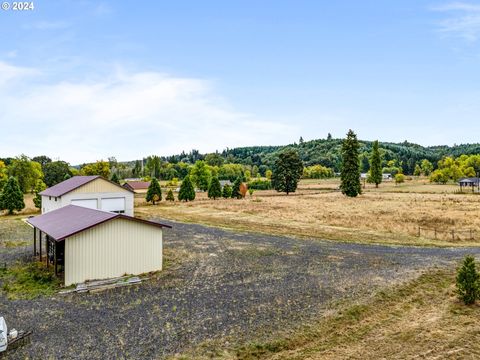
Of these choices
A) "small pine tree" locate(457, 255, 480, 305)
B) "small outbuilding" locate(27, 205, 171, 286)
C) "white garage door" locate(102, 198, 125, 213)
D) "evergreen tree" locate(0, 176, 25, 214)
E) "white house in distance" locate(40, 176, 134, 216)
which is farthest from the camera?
"evergreen tree" locate(0, 176, 25, 214)

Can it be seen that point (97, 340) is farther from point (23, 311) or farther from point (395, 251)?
point (395, 251)

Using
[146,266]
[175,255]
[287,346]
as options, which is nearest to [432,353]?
[287,346]

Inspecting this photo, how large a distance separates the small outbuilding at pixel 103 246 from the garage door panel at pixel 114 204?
16937 millimetres

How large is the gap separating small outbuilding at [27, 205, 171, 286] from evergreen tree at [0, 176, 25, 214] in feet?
109

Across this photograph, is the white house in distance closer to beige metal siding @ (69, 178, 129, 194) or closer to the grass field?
beige metal siding @ (69, 178, 129, 194)

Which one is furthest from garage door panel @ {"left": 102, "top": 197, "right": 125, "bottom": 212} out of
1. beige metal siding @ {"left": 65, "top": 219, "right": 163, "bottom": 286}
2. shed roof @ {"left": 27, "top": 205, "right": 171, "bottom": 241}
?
beige metal siding @ {"left": 65, "top": 219, "right": 163, "bottom": 286}

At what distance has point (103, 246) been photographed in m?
17.4

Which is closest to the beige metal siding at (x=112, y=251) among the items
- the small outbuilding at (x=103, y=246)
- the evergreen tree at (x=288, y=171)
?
the small outbuilding at (x=103, y=246)

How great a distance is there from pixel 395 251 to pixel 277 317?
14.0m

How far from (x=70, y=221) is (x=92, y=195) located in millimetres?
17235

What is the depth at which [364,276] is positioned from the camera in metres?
17.7

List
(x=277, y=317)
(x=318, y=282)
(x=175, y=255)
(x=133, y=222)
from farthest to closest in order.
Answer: (x=175, y=255), (x=133, y=222), (x=318, y=282), (x=277, y=317)

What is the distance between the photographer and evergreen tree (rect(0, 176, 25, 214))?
46656mm

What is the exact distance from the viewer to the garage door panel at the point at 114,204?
36.5 m
